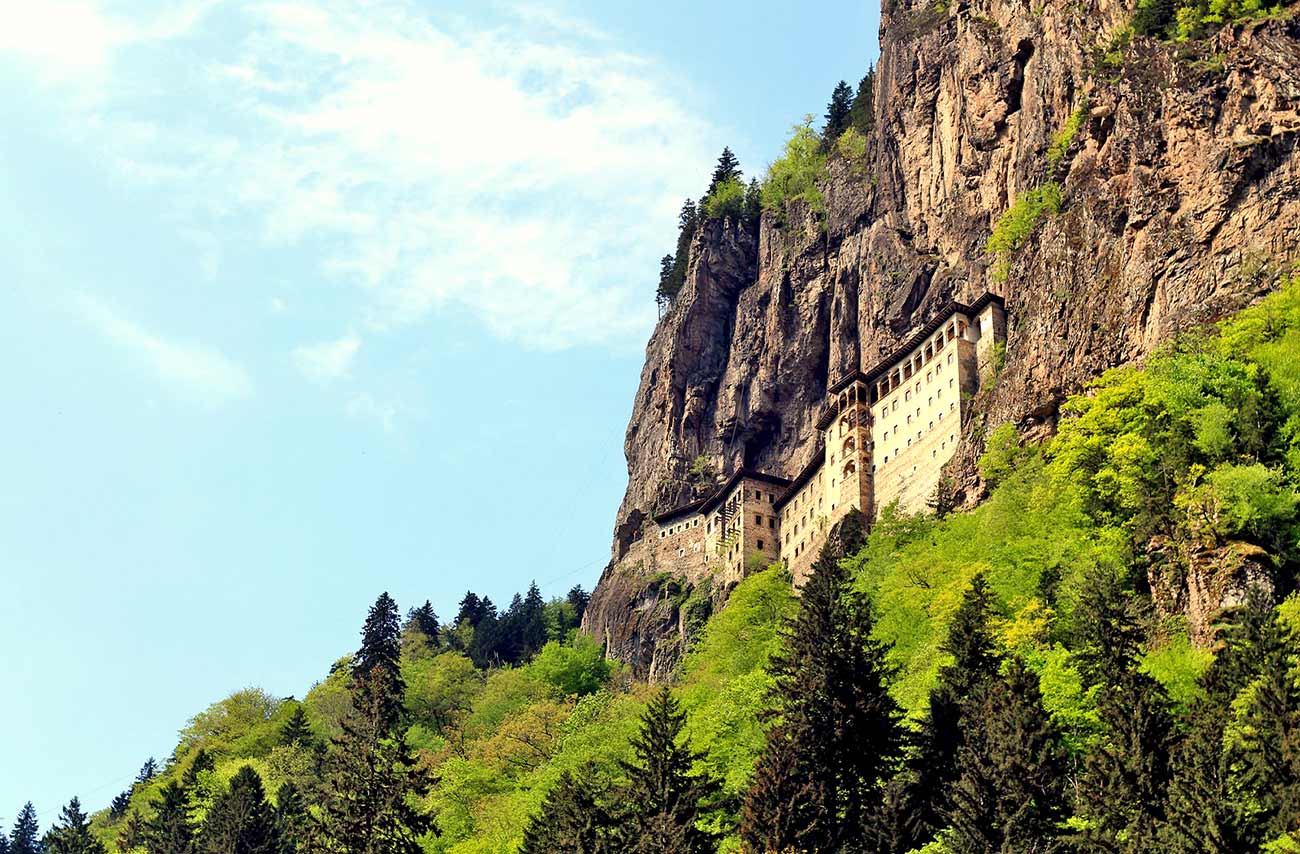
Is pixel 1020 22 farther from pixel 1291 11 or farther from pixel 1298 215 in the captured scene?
pixel 1298 215

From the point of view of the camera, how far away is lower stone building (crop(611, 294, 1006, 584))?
91375 mm

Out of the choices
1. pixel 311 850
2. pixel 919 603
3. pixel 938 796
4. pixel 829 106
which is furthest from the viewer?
pixel 829 106

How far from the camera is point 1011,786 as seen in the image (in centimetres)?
3750

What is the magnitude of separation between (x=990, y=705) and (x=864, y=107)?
104902 mm

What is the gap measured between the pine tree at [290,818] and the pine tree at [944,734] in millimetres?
24531

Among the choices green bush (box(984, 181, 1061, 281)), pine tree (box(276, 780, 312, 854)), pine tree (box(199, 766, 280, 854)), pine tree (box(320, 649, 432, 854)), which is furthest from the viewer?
green bush (box(984, 181, 1061, 281))

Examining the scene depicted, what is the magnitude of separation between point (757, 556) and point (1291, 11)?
162 ft

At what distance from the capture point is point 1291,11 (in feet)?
265

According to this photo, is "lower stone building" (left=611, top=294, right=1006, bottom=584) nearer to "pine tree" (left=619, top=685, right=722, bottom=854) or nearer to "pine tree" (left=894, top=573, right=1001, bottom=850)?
"pine tree" (left=894, top=573, right=1001, bottom=850)

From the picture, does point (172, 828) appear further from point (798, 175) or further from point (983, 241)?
point (798, 175)

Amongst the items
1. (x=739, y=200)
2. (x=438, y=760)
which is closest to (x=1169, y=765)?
(x=438, y=760)

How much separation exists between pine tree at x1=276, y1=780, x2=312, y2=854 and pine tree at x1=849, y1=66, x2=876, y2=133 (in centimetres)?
7721

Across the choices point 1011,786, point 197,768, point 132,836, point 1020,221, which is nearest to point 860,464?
point 1020,221

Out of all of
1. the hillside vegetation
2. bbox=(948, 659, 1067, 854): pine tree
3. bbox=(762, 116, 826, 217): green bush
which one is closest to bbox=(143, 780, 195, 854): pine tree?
the hillside vegetation
